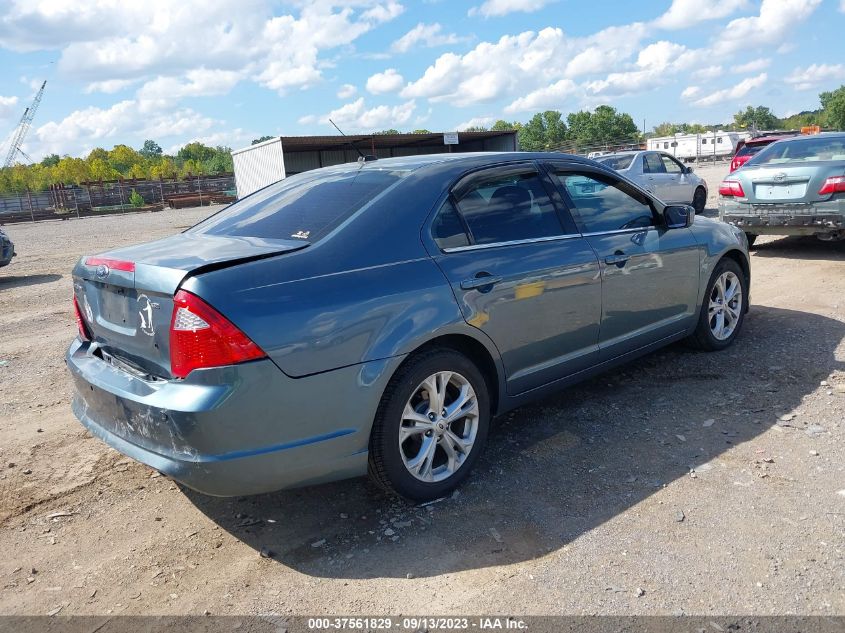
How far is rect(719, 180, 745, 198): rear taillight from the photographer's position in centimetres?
917

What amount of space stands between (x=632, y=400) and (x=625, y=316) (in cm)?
60

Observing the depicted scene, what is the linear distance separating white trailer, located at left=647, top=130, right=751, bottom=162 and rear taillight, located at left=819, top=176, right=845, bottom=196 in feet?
174

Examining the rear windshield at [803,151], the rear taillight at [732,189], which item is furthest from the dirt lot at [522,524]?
the rear windshield at [803,151]

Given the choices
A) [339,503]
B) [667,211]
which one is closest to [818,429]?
[667,211]

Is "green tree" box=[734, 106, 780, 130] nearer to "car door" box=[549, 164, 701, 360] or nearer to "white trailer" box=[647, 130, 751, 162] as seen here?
"white trailer" box=[647, 130, 751, 162]

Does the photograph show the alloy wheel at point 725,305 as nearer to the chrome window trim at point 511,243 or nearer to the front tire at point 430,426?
the chrome window trim at point 511,243

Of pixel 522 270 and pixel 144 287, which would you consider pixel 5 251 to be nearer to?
pixel 144 287

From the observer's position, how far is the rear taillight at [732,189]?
917cm

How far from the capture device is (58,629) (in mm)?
2631

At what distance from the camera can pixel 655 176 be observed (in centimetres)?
1475

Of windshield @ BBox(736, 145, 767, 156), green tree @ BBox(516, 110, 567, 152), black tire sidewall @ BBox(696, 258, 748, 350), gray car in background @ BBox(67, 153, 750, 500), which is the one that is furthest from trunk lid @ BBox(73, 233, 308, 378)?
green tree @ BBox(516, 110, 567, 152)

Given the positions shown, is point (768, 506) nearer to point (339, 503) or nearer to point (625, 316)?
point (625, 316)

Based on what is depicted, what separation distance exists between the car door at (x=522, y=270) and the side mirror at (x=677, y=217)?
38.6 inches

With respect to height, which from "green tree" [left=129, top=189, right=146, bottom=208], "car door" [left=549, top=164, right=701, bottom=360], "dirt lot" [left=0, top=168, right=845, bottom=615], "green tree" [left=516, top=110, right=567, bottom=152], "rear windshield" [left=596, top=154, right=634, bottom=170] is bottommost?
"dirt lot" [left=0, top=168, right=845, bottom=615]
